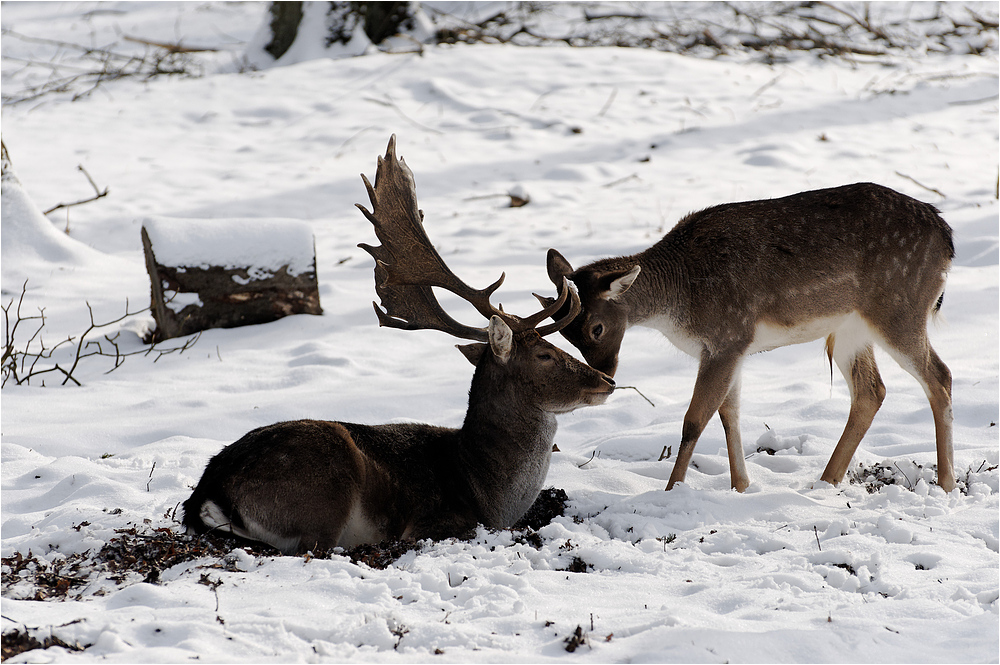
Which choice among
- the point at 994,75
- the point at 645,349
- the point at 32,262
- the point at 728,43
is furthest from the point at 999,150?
the point at 32,262

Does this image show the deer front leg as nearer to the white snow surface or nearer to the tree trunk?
the white snow surface

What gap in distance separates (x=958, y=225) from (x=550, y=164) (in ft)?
19.3

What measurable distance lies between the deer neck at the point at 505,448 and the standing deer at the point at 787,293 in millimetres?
853

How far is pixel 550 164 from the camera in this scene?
14250mm

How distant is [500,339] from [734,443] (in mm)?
1804

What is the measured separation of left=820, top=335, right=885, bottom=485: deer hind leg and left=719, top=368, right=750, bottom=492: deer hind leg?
1.76ft

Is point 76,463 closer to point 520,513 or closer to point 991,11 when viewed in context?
point 520,513

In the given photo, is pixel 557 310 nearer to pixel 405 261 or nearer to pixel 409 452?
pixel 405 261

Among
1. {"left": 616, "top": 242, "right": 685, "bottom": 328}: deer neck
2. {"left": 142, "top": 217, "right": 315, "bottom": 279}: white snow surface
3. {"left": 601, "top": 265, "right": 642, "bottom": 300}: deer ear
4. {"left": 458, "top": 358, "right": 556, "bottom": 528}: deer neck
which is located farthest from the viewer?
{"left": 142, "top": 217, "right": 315, "bottom": 279}: white snow surface

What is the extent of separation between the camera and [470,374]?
804 cm

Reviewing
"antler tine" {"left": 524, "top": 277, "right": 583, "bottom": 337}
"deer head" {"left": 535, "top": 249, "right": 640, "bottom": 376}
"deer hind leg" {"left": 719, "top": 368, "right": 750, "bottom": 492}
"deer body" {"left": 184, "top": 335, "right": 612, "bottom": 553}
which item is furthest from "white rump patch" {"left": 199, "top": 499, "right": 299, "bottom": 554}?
"deer hind leg" {"left": 719, "top": 368, "right": 750, "bottom": 492}

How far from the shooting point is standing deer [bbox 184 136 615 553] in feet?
14.0

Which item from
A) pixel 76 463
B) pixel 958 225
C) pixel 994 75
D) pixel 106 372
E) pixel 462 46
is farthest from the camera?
pixel 462 46

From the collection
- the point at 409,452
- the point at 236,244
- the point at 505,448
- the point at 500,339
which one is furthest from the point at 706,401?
the point at 236,244
